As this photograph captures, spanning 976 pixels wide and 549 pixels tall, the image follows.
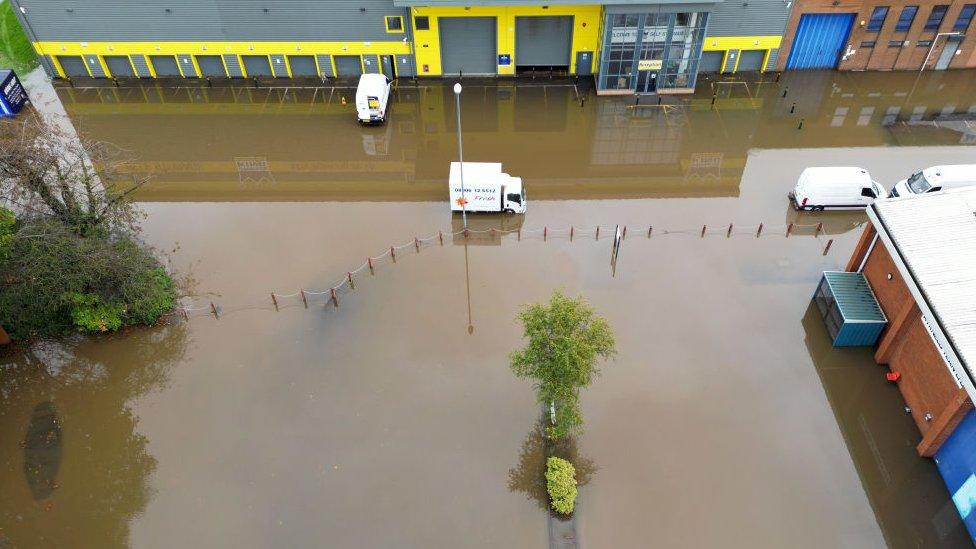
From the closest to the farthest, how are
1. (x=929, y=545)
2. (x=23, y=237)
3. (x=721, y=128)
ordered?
(x=929, y=545) < (x=23, y=237) < (x=721, y=128)

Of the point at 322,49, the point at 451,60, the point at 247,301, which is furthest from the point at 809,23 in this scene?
the point at 247,301

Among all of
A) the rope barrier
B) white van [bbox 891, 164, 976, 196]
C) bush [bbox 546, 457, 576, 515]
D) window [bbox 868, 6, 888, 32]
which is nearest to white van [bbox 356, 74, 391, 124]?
the rope barrier

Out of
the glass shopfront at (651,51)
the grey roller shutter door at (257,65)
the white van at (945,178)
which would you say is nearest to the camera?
the white van at (945,178)

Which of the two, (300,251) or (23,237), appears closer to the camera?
(23,237)

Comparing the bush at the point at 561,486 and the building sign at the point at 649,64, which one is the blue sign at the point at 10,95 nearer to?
the building sign at the point at 649,64

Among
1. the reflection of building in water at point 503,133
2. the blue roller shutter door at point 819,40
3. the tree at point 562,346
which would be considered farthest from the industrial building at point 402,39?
the tree at point 562,346

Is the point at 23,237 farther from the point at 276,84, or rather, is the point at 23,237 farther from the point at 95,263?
the point at 276,84

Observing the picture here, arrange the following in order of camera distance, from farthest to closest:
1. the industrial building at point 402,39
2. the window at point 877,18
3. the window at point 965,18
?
1. the window at point 877,18
2. the window at point 965,18
3. the industrial building at point 402,39
